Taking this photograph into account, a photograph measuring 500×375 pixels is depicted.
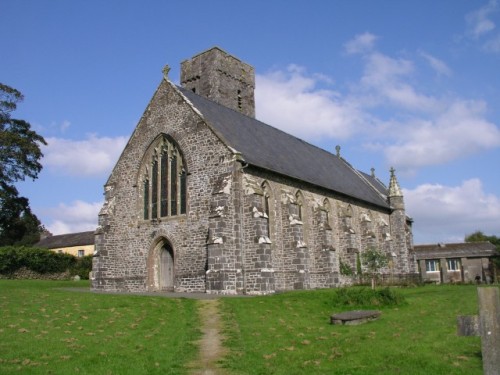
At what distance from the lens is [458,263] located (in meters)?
51.6

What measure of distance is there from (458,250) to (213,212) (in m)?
38.7

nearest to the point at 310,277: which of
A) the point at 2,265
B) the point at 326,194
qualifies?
the point at 326,194

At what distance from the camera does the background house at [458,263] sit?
49.2 metres

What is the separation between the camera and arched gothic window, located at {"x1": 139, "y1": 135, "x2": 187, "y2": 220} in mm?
26234

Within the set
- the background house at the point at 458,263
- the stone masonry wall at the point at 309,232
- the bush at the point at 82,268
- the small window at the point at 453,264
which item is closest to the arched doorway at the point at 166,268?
the stone masonry wall at the point at 309,232

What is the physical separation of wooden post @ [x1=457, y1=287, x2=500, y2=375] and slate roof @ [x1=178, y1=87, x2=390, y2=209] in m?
20.0

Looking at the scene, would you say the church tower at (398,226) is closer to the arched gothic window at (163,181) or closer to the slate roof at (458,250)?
the slate roof at (458,250)

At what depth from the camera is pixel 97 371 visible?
8.24 meters

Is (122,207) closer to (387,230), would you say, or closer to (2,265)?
(2,265)

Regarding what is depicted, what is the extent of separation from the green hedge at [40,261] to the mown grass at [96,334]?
73.4 feet

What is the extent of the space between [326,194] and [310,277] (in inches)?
246

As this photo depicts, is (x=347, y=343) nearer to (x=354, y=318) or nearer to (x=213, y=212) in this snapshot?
(x=354, y=318)

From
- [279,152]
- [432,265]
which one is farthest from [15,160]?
[432,265]

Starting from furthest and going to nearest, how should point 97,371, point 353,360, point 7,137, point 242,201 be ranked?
1. point 7,137
2. point 242,201
3. point 353,360
4. point 97,371
